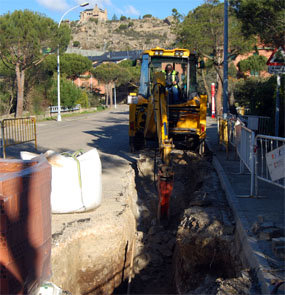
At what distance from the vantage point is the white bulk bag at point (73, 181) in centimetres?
604

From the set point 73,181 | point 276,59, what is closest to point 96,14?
point 276,59

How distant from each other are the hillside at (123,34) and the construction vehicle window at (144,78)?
103997 millimetres

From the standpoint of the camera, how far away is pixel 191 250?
5.85 metres

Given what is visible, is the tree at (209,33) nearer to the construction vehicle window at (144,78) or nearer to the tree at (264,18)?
the tree at (264,18)

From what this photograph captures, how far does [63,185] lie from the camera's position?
605cm

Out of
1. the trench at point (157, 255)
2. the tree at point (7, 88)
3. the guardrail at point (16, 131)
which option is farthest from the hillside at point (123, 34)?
the trench at point (157, 255)

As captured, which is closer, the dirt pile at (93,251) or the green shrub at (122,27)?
the dirt pile at (93,251)

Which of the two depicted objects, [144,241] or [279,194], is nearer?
[279,194]

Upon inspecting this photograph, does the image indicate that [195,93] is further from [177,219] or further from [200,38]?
[200,38]

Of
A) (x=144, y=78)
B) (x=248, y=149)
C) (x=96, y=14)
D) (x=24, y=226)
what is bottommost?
(x=24, y=226)

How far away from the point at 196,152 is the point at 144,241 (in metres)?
5.16

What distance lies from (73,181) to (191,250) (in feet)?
6.79

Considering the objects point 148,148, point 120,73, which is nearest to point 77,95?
point 120,73

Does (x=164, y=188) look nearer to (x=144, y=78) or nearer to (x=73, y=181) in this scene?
(x=73, y=181)
